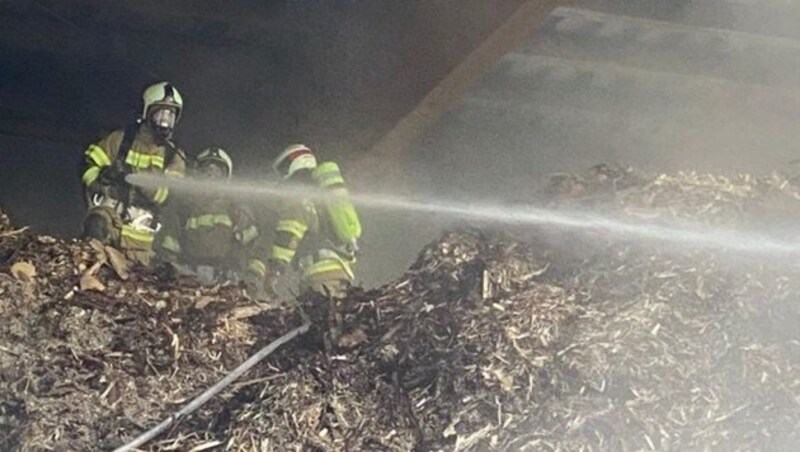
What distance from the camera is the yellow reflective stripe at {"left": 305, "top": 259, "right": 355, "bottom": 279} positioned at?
8.98 metres

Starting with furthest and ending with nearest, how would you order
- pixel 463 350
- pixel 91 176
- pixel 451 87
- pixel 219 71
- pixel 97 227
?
pixel 219 71 < pixel 451 87 < pixel 91 176 < pixel 97 227 < pixel 463 350

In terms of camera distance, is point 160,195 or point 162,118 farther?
point 162,118

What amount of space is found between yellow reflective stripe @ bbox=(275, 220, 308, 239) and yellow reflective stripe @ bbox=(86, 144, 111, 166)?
1.15 metres

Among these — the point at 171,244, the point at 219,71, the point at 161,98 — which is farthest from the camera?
the point at 219,71

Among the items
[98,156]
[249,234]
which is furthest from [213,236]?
[98,156]

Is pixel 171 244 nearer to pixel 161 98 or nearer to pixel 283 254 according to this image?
pixel 283 254

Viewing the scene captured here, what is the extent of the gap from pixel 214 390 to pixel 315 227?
2993 millimetres

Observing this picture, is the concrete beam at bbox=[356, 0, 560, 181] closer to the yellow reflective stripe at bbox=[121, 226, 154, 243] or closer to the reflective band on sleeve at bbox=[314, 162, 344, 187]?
the reflective band on sleeve at bbox=[314, 162, 344, 187]

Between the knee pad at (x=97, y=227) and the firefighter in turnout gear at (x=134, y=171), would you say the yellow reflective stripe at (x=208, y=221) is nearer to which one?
the firefighter in turnout gear at (x=134, y=171)

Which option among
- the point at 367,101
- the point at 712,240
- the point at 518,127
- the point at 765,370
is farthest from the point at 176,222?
the point at 765,370

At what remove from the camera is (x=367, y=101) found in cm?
988

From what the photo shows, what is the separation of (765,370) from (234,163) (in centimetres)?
588

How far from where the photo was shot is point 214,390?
638 centimetres

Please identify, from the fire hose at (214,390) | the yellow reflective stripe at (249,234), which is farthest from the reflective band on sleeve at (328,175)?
the fire hose at (214,390)
